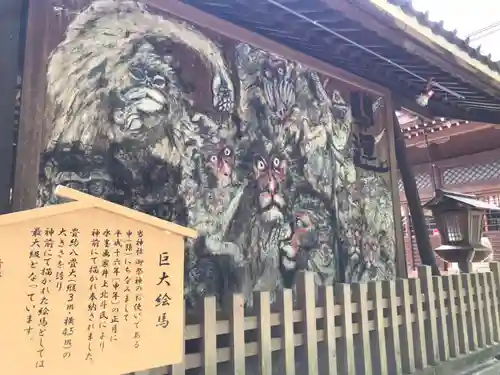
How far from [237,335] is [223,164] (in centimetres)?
163

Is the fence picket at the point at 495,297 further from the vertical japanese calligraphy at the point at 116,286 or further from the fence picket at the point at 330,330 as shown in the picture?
the vertical japanese calligraphy at the point at 116,286

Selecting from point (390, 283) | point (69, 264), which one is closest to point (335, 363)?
point (390, 283)

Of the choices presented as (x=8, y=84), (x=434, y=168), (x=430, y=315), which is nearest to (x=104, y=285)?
(x=8, y=84)

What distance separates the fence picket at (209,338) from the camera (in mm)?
2258

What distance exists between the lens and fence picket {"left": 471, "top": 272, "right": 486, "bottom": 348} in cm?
429

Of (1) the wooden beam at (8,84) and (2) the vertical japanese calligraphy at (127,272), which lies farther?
(1) the wooden beam at (8,84)

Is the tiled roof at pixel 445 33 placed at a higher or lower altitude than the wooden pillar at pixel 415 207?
higher

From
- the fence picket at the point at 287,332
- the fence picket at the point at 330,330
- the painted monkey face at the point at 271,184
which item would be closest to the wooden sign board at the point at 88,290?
the fence picket at the point at 287,332

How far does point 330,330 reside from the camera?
114 inches

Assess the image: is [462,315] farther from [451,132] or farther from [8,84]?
[451,132]

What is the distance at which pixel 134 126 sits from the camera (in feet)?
10.4

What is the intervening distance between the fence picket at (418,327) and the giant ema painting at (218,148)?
0.91m

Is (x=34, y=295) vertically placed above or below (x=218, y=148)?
below

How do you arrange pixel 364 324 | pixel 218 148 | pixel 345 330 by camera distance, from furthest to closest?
pixel 218 148 < pixel 364 324 < pixel 345 330
